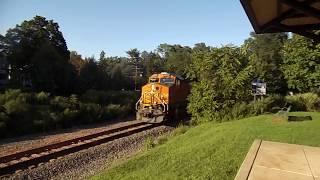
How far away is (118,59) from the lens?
→ 448ft

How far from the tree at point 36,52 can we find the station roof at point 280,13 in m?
36.6

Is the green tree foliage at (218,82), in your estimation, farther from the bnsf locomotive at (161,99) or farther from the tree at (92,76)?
the tree at (92,76)

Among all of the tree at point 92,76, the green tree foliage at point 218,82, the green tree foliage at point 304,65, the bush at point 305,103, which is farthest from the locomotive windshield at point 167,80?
the tree at point 92,76

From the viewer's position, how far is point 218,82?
23031mm

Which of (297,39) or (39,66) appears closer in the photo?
(297,39)

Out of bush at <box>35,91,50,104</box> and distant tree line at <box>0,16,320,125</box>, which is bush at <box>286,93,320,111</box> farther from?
bush at <box>35,91,50,104</box>

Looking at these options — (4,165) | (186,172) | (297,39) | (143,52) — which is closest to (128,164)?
(186,172)

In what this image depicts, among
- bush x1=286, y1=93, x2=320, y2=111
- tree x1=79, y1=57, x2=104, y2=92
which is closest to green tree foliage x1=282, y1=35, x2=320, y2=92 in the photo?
bush x1=286, y1=93, x2=320, y2=111

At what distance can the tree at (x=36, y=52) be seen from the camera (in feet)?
140

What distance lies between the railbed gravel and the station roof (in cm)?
766

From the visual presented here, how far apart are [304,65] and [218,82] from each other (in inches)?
534

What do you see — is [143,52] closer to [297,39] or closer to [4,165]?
[297,39]

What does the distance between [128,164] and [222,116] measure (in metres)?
12.7

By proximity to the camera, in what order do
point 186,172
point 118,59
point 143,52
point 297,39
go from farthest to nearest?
point 143,52, point 118,59, point 297,39, point 186,172
